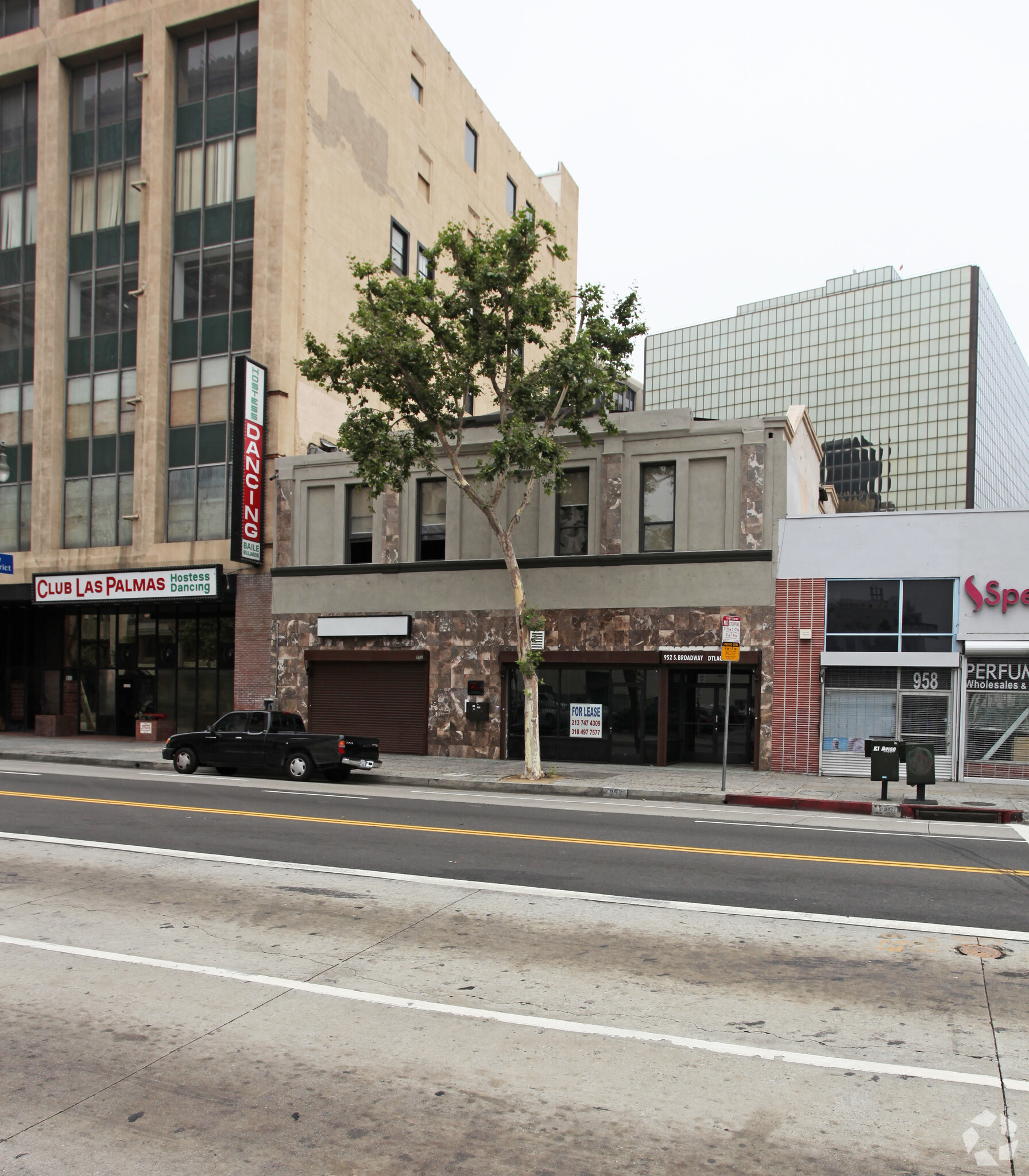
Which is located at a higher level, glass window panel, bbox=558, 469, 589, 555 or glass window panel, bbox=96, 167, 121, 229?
glass window panel, bbox=96, 167, 121, 229

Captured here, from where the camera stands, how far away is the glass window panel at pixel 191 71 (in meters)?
30.7

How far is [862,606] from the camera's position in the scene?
2172 centimetres

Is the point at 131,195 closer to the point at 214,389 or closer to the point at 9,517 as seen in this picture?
the point at 214,389

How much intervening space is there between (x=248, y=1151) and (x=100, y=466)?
29.9 m

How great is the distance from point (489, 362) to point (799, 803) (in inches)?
432

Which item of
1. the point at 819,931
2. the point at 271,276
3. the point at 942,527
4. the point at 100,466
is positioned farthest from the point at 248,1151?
the point at 100,466

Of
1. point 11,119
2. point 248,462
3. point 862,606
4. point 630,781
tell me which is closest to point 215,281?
point 248,462

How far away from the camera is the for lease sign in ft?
78.5

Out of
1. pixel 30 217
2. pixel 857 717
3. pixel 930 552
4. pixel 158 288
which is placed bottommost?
pixel 857 717

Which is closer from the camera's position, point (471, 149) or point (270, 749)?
point (270, 749)

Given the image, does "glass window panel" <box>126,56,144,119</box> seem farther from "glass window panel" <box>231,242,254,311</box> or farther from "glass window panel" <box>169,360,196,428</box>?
"glass window panel" <box>169,360,196,428</box>

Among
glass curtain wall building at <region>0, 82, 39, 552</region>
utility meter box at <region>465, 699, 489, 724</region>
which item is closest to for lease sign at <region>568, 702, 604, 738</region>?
utility meter box at <region>465, 699, 489, 724</region>

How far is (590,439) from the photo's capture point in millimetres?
22016

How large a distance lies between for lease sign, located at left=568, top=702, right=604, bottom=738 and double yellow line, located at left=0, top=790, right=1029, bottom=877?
34.2 feet
